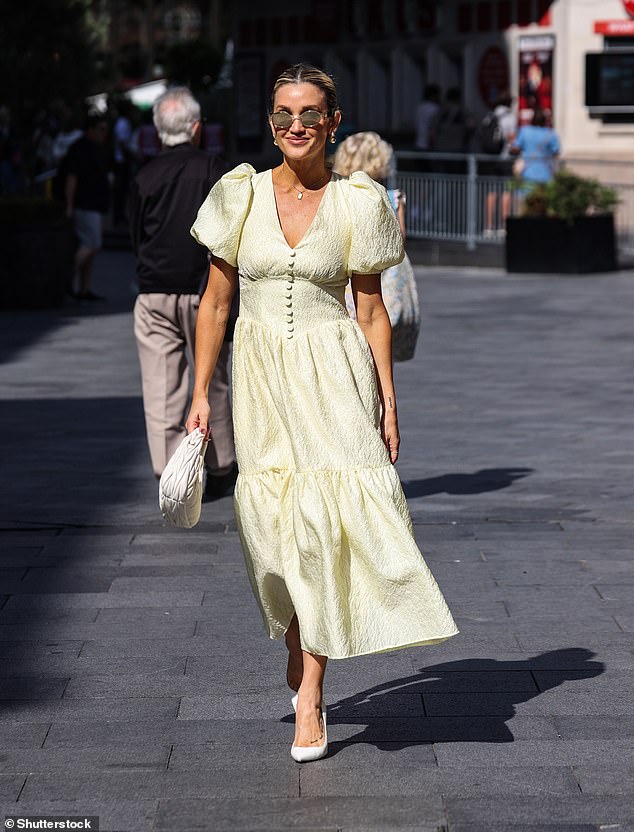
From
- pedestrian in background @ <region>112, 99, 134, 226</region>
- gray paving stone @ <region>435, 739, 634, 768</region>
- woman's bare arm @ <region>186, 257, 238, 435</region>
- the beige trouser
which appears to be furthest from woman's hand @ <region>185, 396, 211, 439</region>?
Answer: pedestrian in background @ <region>112, 99, 134, 226</region>

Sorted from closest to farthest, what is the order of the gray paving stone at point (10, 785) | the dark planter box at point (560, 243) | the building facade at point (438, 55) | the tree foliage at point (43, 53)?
the gray paving stone at point (10, 785) → the tree foliage at point (43, 53) → the dark planter box at point (560, 243) → the building facade at point (438, 55)

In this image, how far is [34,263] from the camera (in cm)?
1647

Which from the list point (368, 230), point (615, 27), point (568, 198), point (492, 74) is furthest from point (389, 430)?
point (492, 74)

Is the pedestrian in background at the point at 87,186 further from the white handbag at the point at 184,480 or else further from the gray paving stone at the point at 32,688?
the white handbag at the point at 184,480

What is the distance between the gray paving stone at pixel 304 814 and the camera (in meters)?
3.90

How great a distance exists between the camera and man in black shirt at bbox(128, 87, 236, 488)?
7.78m

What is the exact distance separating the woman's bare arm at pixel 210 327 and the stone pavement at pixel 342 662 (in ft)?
2.83

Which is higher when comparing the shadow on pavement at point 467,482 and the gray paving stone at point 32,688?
the gray paving stone at point 32,688

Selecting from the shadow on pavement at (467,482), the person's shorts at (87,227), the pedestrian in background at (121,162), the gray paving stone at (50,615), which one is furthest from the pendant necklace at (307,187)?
the pedestrian in background at (121,162)

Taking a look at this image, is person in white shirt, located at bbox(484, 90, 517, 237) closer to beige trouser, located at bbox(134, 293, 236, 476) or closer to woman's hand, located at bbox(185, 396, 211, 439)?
beige trouser, located at bbox(134, 293, 236, 476)

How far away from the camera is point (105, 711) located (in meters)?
4.77

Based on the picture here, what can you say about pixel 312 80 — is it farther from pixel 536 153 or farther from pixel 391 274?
pixel 536 153

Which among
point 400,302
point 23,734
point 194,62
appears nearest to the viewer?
point 23,734

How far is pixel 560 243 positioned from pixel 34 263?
6.34 m
